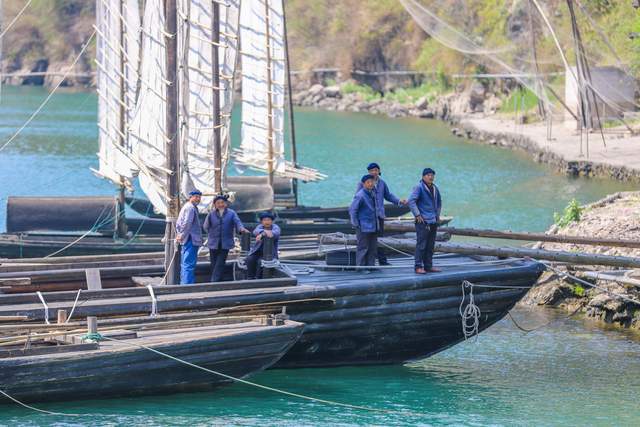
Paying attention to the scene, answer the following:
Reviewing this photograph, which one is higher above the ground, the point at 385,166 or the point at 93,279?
the point at 385,166

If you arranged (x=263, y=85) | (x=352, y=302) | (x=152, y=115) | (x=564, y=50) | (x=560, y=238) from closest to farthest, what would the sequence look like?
(x=352, y=302) < (x=560, y=238) < (x=152, y=115) < (x=263, y=85) < (x=564, y=50)

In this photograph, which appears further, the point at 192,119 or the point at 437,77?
the point at 437,77

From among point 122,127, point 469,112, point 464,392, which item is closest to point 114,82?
point 122,127

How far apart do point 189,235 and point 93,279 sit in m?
1.62

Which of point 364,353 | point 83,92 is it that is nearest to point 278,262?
point 364,353

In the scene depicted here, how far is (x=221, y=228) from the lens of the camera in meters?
19.6

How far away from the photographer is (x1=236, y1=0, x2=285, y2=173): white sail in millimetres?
34031

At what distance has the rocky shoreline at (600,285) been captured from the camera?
942 inches

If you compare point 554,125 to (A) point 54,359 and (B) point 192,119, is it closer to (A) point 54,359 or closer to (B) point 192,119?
(B) point 192,119

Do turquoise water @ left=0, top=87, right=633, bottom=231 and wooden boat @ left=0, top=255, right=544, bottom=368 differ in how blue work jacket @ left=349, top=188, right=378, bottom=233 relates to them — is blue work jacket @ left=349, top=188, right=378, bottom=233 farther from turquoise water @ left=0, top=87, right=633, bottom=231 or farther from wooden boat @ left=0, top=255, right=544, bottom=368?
turquoise water @ left=0, top=87, right=633, bottom=231

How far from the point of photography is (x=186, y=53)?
22.2 metres

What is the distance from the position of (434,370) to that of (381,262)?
2.00 m

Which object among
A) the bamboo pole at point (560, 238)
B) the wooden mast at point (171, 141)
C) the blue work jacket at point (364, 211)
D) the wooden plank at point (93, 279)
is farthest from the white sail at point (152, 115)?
the bamboo pole at point (560, 238)

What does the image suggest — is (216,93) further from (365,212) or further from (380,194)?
(365,212)
